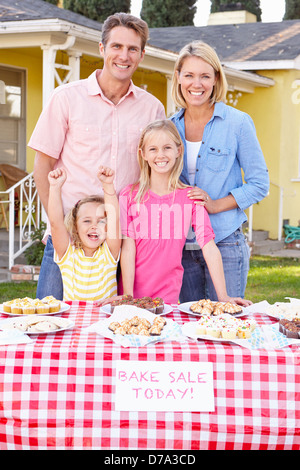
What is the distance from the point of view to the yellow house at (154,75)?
8.15 m

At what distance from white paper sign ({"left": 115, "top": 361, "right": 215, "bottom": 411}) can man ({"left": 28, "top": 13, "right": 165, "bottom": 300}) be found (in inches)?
50.6

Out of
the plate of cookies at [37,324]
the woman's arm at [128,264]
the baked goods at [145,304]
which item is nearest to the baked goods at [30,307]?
the plate of cookies at [37,324]

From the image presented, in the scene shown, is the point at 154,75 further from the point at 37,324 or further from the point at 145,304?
the point at 37,324

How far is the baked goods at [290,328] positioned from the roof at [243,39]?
1026 cm

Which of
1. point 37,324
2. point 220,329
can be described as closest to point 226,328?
point 220,329

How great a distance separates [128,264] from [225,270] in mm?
532

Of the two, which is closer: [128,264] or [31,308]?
[31,308]

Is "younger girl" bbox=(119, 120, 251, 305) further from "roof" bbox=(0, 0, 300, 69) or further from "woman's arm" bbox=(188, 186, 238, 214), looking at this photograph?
"roof" bbox=(0, 0, 300, 69)

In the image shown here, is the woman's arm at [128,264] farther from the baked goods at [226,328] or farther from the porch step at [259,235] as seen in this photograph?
the porch step at [259,235]

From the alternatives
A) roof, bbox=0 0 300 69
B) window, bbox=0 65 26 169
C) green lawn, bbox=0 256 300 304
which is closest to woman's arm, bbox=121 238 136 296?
green lawn, bbox=0 256 300 304

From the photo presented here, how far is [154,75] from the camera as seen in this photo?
11820mm

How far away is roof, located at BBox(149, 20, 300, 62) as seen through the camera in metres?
12.6

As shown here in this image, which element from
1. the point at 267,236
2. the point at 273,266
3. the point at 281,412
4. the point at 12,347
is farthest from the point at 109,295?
the point at 267,236
